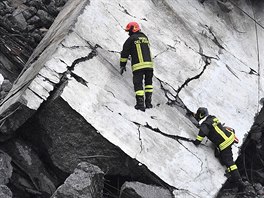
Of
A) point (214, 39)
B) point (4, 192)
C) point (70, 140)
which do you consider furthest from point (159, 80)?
point (4, 192)

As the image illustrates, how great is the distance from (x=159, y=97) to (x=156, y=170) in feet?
3.72

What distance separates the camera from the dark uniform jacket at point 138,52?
5.86 meters

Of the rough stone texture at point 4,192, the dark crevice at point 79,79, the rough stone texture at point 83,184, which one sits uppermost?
the dark crevice at point 79,79

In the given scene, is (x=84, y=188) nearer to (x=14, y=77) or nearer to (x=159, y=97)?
(x=159, y=97)

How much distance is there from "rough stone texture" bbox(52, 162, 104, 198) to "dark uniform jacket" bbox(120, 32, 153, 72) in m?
1.43

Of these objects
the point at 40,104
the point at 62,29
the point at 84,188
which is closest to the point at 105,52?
the point at 62,29

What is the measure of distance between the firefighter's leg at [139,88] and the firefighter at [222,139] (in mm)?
790

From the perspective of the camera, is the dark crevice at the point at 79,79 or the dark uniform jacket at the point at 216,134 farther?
the dark uniform jacket at the point at 216,134

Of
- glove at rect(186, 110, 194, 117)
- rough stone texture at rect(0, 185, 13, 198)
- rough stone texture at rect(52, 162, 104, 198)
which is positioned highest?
glove at rect(186, 110, 194, 117)

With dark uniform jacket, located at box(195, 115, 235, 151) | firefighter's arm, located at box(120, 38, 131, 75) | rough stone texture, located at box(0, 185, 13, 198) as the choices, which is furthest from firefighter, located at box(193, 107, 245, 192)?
rough stone texture, located at box(0, 185, 13, 198)

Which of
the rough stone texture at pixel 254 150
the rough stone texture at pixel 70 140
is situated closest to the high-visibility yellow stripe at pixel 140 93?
the rough stone texture at pixel 70 140

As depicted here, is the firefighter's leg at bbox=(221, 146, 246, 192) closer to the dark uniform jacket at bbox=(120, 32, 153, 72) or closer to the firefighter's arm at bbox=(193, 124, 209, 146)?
the firefighter's arm at bbox=(193, 124, 209, 146)

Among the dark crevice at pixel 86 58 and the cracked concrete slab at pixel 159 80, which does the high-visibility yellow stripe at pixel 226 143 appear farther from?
the dark crevice at pixel 86 58

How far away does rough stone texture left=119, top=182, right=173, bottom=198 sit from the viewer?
16.9ft
